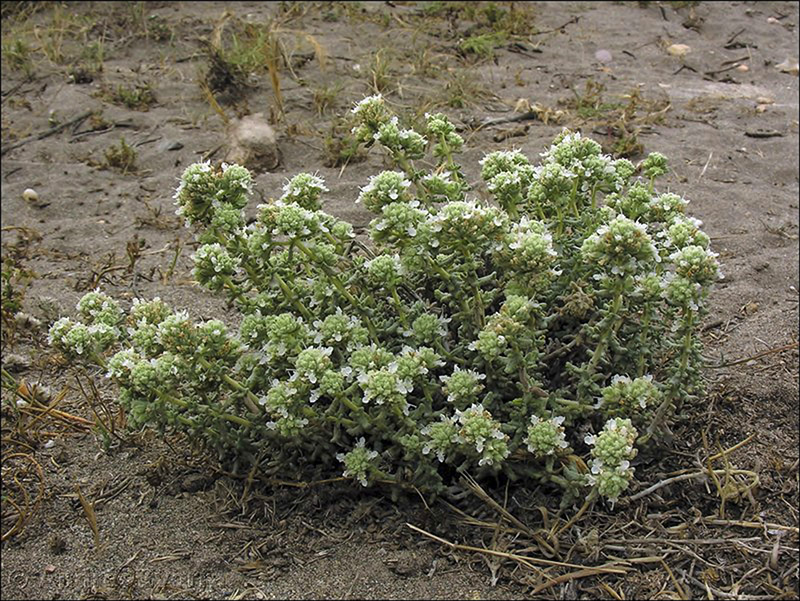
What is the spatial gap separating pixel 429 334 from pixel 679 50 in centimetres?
503

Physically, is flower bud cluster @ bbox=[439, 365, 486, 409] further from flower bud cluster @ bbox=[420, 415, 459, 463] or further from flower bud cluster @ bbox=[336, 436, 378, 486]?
flower bud cluster @ bbox=[336, 436, 378, 486]

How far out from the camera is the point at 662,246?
8.87 feet

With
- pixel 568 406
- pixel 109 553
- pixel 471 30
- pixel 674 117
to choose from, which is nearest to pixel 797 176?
pixel 674 117

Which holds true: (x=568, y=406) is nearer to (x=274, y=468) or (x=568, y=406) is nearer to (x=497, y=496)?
(x=497, y=496)

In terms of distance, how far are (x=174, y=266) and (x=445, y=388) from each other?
7.11 feet

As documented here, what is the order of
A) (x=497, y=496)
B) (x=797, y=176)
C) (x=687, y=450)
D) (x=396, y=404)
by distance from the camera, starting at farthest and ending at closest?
(x=797, y=176) < (x=687, y=450) < (x=497, y=496) < (x=396, y=404)

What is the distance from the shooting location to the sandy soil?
2611 millimetres

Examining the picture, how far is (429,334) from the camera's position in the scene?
2.64 m

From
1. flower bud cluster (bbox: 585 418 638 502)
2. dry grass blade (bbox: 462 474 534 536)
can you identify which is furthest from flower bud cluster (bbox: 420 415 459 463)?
flower bud cluster (bbox: 585 418 638 502)

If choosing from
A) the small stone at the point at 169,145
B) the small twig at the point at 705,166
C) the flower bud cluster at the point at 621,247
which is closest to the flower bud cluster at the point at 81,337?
the flower bud cluster at the point at 621,247

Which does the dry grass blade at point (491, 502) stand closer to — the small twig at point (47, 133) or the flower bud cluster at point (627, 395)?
the flower bud cluster at point (627, 395)

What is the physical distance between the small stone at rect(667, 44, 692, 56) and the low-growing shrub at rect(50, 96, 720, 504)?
4313 millimetres

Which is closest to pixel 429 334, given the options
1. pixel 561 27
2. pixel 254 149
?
pixel 254 149

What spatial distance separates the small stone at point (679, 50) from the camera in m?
6.73
